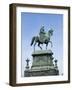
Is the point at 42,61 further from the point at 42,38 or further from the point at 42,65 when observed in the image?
the point at 42,38

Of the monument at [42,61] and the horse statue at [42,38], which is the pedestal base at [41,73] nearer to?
the monument at [42,61]

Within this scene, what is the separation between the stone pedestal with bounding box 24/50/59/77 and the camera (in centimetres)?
164

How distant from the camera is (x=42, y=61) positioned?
1661 mm

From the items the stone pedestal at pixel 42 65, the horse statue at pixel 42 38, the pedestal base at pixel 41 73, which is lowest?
the pedestal base at pixel 41 73

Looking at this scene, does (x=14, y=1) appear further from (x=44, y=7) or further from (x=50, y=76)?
(x=50, y=76)

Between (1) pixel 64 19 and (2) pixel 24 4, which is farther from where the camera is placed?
(1) pixel 64 19

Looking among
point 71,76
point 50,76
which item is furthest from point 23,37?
point 71,76

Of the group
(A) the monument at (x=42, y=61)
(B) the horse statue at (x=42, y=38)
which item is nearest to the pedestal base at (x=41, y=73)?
(A) the monument at (x=42, y=61)

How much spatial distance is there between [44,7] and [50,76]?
18.1 inches

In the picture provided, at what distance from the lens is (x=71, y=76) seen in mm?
1748

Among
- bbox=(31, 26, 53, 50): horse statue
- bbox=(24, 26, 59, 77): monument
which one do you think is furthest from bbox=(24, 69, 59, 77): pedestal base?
bbox=(31, 26, 53, 50): horse statue

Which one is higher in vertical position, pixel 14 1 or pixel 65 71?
pixel 14 1

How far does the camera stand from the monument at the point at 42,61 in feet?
5.37

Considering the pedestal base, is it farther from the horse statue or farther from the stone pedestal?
the horse statue
